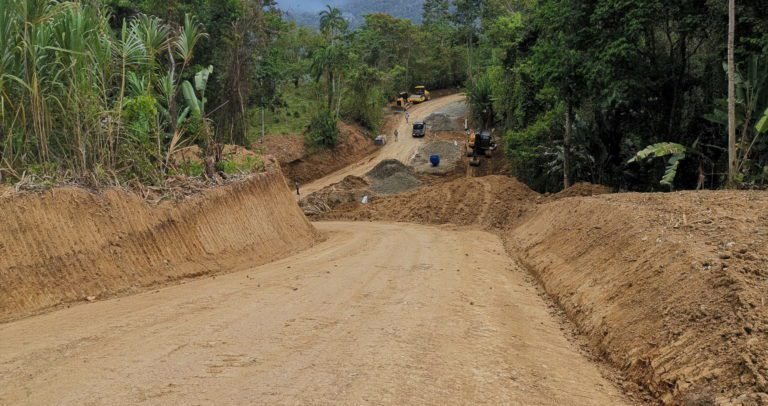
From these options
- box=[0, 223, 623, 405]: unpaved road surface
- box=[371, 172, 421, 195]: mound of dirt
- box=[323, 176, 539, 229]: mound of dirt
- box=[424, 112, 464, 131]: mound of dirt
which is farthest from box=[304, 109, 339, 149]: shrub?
box=[0, 223, 623, 405]: unpaved road surface

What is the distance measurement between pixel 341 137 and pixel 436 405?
161 feet

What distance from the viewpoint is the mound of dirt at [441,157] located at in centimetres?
4478

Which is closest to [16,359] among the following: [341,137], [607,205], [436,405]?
[436,405]

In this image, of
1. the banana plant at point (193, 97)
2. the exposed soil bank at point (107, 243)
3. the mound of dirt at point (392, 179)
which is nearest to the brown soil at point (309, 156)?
the mound of dirt at point (392, 179)

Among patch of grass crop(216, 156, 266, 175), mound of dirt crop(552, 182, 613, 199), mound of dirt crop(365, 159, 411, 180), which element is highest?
patch of grass crop(216, 156, 266, 175)

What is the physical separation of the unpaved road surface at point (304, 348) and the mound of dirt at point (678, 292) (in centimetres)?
54

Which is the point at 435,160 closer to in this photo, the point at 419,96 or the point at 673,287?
the point at 419,96

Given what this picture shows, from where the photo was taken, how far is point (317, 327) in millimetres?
7195

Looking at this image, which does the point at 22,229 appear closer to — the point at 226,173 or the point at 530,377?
the point at 226,173

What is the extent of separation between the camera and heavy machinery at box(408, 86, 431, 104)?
2982 inches

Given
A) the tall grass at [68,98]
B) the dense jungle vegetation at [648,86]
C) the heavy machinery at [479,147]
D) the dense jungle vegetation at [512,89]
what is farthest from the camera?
the heavy machinery at [479,147]

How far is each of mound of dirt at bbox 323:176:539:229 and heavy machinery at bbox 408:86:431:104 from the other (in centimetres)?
4683

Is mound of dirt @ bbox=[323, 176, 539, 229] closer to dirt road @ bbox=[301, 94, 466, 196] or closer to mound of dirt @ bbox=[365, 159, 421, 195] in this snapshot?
mound of dirt @ bbox=[365, 159, 421, 195]

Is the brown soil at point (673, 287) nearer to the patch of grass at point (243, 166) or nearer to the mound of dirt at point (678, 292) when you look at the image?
the mound of dirt at point (678, 292)
